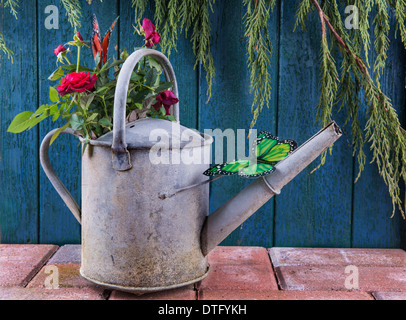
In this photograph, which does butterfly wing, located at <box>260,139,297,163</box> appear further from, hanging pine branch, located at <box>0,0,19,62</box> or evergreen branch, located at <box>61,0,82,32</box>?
hanging pine branch, located at <box>0,0,19,62</box>

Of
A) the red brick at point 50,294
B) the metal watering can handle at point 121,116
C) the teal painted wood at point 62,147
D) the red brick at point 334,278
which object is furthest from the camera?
the teal painted wood at point 62,147

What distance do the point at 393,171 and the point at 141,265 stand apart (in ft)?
3.07

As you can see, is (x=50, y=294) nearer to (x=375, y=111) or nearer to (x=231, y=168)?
(x=231, y=168)

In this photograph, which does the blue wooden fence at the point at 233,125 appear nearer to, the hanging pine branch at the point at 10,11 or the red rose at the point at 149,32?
the hanging pine branch at the point at 10,11

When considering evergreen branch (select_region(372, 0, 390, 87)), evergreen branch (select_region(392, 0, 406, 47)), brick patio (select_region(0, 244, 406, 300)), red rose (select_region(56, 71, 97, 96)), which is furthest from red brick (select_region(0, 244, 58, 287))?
evergreen branch (select_region(392, 0, 406, 47))

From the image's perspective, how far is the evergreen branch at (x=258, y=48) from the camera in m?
1.54

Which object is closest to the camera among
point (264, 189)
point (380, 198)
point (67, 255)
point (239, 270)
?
point (264, 189)

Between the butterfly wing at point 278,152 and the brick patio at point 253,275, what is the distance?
358 mm

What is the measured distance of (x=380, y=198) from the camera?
1.76 metres

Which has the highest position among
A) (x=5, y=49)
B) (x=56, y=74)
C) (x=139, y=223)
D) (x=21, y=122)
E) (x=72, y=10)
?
(x=72, y=10)

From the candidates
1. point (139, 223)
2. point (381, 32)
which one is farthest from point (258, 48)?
point (139, 223)

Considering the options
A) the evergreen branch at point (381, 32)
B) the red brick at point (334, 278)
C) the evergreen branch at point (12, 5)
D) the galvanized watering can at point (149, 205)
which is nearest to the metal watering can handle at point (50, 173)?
the galvanized watering can at point (149, 205)

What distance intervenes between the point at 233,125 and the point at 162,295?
639mm
